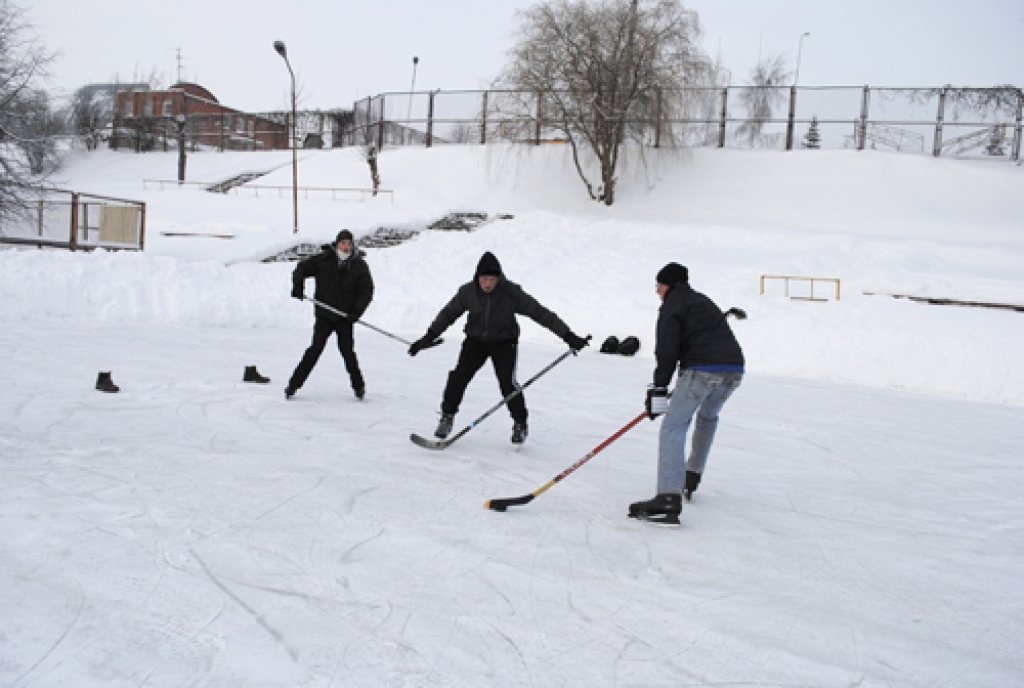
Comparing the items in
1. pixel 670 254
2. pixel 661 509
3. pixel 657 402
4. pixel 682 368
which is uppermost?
pixel 670 254

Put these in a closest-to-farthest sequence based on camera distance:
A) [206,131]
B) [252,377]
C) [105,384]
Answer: [105,384] → [252,377] → [206,131]

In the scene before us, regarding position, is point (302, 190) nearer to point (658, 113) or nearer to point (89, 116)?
point (658, 113)

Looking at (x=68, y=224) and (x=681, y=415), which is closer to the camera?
(x=681, y=415)

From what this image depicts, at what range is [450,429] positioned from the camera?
21.3ft

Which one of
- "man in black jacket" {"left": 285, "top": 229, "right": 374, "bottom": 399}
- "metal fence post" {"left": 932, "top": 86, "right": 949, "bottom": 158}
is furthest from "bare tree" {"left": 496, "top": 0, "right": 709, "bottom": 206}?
"man in black jacket" {"left": 285, "top": 229, "right": 374, "bottom": 399}

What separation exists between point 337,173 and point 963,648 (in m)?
31.2

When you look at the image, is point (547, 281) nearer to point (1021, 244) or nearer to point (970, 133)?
point (1021, 244)

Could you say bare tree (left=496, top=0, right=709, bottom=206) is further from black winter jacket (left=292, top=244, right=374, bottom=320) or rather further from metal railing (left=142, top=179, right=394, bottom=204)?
black winter jacket (left=292, top=244, right=374, bottom=320)

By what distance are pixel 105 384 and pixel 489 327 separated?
147 inches

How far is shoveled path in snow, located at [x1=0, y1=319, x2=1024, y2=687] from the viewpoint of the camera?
2967 millimetres

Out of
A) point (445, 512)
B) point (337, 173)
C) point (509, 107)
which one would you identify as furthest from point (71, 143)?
point (445, 512)

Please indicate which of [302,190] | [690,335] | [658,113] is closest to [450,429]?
[690,335]

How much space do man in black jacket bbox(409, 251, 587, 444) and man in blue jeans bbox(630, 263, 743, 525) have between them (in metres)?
1.43

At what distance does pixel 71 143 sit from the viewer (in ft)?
155
